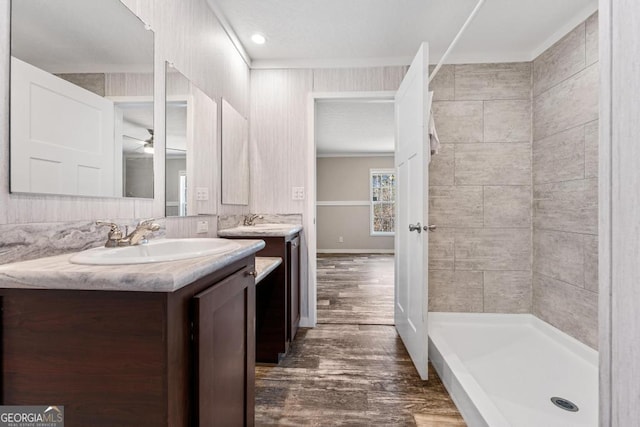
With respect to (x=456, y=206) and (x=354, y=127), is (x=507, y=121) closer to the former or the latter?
(x=456, y=206)

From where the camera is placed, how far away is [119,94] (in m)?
1.25

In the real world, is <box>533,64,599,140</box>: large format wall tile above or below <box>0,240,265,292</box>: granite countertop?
above

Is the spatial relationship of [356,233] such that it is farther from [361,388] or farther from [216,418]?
[216,418]

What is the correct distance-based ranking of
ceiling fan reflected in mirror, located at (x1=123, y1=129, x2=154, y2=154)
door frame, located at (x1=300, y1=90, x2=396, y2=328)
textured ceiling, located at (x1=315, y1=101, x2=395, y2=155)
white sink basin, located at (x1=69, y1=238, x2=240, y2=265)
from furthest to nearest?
textured ceiling, located at (x1=315, y1=101, x2=395, y2=155), door frame, located at (x1=300, y1=90, x2=396, y2=328), ceiling fan reflected in mirror, located at (x1=123, y1=129, x2=154, y2=154), white sink basin, located at (x1=69, y1=238, x2=240, y2=265)

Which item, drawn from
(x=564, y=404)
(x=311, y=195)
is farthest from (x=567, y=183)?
(x=311, y=195)

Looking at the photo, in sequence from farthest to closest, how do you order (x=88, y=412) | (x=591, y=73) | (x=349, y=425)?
(x=591, y=73) < (x=349, y=425) < (x=88, y=412)

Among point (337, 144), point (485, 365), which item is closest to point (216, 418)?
point (485, 365)

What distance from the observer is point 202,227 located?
76.8 inches

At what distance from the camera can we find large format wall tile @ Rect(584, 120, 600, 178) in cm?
199

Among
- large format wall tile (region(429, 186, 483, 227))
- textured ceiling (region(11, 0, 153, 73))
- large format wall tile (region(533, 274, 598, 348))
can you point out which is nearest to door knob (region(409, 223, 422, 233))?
large format wall tile (region(429, 186, 483, 227))

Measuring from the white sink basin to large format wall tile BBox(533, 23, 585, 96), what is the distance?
2614mm

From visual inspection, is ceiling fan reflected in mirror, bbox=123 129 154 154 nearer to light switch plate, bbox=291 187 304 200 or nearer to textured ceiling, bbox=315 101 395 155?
light switch plate, bbox=291 187 304 200

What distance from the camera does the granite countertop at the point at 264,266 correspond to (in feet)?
5.14

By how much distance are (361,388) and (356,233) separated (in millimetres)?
5860
